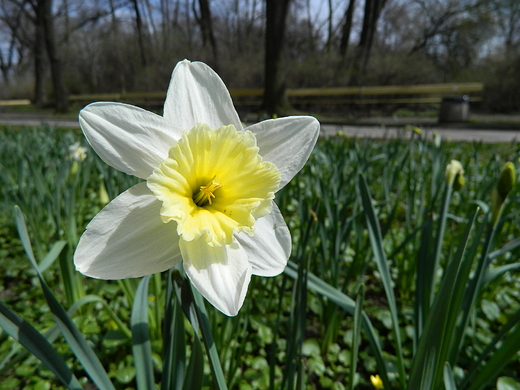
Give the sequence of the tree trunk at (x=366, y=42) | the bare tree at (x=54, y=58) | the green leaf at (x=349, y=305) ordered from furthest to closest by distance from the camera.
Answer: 1. the tree trunk at (x=366, y=42)
2. the bare tree at (x=54, y=58)
3. the green leaf at (x=349, y=305)

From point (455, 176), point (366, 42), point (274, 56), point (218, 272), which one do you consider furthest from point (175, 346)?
point (366, 42)

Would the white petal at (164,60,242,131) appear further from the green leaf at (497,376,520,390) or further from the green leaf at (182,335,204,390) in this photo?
the green leaf at (497,376,520,390)

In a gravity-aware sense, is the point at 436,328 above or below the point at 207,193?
below

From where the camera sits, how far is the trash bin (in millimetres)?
8594

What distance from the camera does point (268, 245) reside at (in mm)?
695

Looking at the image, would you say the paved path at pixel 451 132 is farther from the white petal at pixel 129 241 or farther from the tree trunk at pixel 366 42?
the tree trunk at pixel 366 42

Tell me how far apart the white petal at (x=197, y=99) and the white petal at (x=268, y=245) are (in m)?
0.22

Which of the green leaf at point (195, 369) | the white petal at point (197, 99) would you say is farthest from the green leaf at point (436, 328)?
the white petal at point (197, 99)

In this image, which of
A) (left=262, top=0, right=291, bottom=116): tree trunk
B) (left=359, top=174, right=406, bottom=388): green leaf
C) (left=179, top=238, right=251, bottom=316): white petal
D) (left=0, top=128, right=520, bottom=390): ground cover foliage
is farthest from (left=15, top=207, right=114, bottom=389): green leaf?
(left=262, top=0, right=291, bottom=116): tree trunk

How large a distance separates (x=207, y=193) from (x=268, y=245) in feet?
0.53

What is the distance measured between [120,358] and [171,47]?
56.3 ft

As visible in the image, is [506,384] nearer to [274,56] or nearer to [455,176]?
[455,176]

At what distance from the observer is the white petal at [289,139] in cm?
71

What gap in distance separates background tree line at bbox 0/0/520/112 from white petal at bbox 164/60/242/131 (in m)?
8.76
